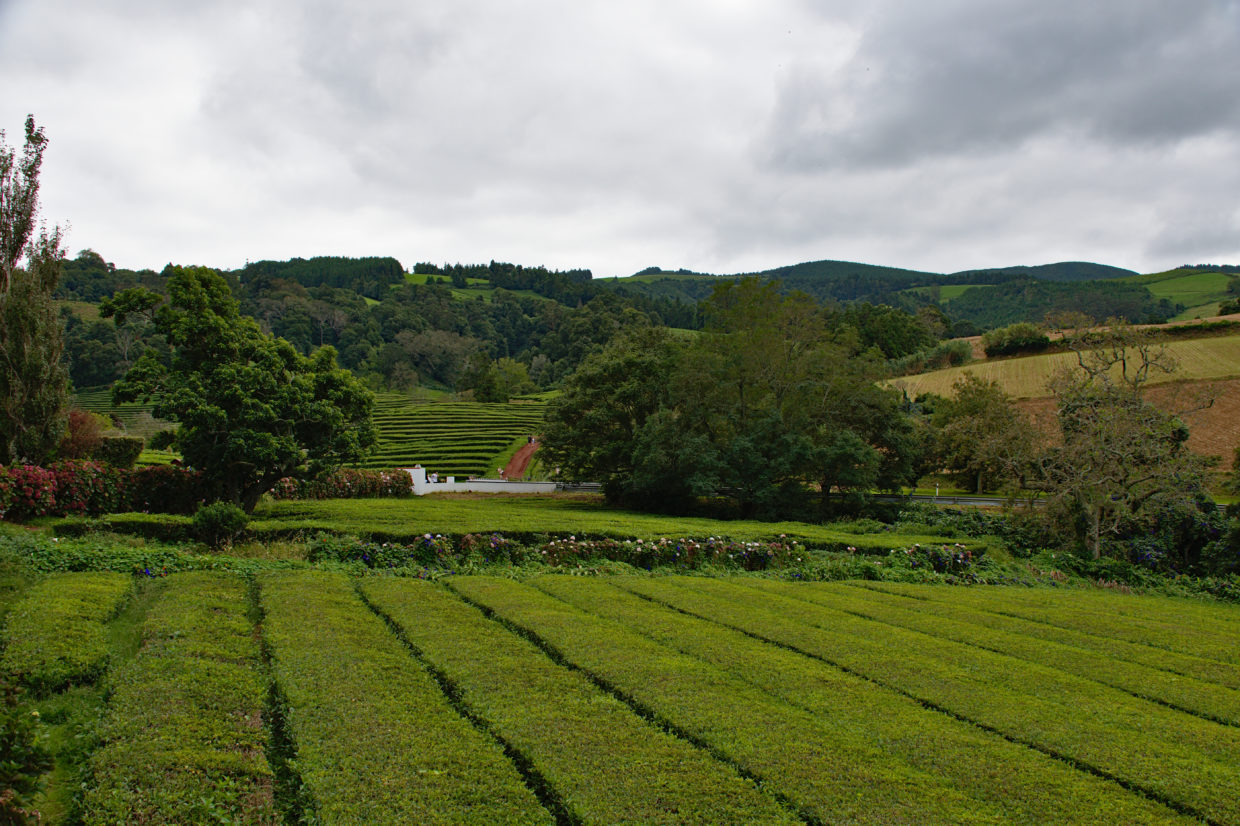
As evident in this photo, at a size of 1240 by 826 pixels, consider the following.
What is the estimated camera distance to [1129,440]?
2047 centimetres

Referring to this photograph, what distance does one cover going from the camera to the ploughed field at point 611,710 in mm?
4898

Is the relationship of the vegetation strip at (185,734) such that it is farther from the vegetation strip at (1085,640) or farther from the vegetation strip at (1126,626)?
the vegetation strip at (1126,626)

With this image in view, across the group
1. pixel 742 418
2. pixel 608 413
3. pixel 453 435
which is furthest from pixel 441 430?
pixel 742 418

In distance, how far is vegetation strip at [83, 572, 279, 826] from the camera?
4.59 metres

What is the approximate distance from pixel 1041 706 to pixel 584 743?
4.61m

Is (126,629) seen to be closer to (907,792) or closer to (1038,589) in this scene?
(907,792)

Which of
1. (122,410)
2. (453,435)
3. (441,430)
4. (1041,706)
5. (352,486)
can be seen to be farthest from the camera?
(122,410)

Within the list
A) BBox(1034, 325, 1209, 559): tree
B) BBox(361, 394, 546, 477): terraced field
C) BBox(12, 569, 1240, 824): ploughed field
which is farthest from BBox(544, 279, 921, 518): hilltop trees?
BBox(12, 569, 1240, 824): ploughed field

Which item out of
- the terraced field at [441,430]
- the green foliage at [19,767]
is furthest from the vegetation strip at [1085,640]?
the terraced field at [441,430]

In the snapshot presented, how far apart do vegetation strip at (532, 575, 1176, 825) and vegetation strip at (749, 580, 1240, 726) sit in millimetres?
2844

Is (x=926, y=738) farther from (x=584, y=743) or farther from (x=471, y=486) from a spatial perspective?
(x=471, y=486)

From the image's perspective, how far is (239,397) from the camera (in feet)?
59.4

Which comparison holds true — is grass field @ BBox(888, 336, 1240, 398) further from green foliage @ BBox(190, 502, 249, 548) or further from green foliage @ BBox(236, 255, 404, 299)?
green foliage @ BBox(236, 255, 404, 299)

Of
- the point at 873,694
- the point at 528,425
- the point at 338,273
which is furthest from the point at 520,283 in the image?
the point at 873,694
